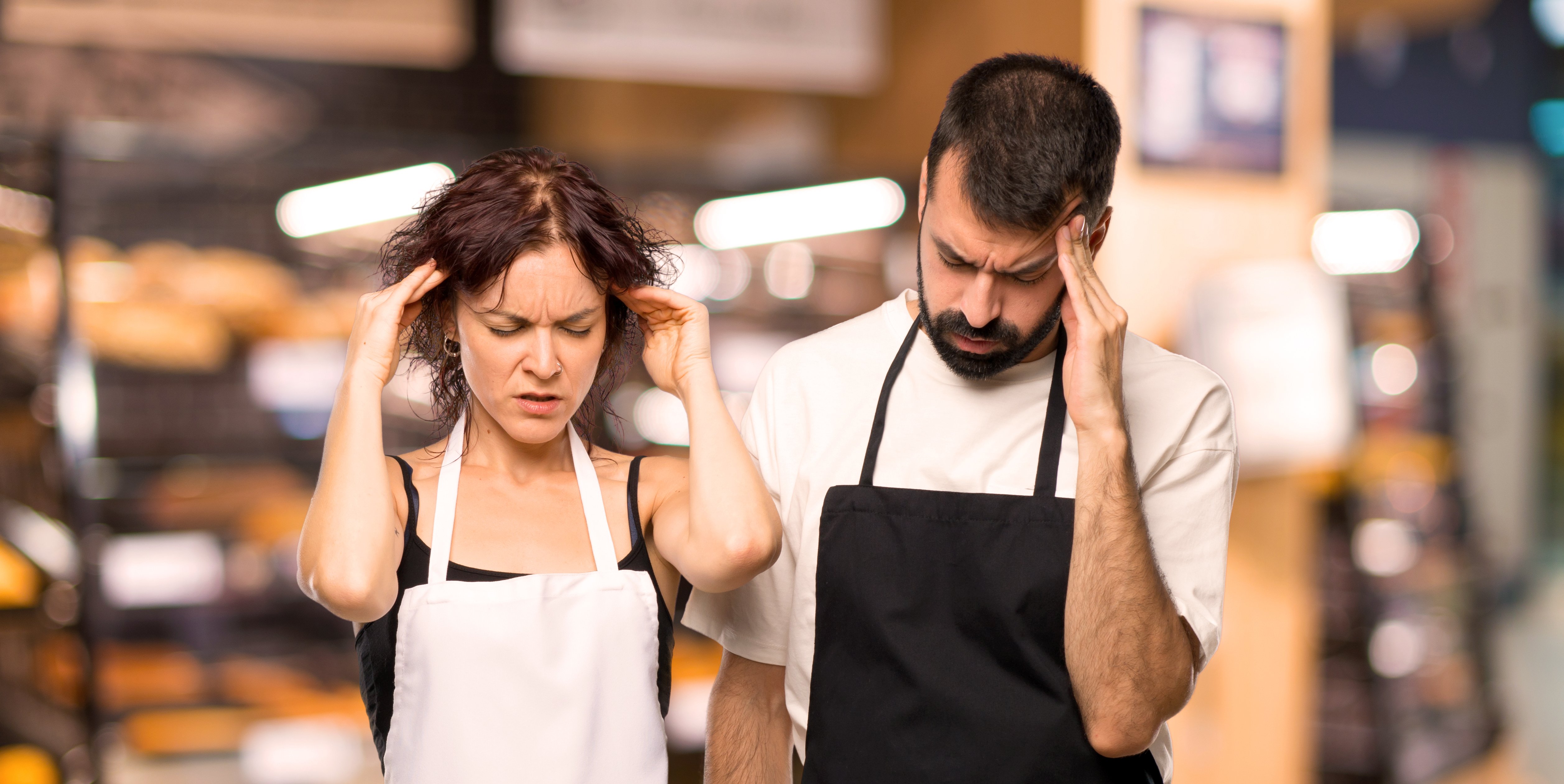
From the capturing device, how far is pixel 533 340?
131cm

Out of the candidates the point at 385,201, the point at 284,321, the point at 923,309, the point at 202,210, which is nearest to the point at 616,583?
the point at 923,309

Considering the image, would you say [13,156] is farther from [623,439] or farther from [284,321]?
[623,439]

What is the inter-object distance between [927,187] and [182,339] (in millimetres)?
3077

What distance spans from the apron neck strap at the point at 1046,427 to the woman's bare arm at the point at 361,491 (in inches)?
22.8

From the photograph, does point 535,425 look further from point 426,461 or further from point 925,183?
point 925,183

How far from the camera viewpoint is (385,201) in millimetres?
3602

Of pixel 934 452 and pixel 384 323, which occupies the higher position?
pixel 384 323

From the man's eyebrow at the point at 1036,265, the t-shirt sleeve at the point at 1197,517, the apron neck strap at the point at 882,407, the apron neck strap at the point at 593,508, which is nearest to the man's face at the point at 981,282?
the man's eyebrow at the point at 1036,265

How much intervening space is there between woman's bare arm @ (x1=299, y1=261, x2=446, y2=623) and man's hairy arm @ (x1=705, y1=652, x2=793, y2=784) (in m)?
0.49

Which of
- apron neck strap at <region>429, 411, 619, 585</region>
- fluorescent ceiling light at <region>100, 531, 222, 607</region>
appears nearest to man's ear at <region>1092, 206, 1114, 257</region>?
apron neck strap at <region>429, 411, 619, 585</region>

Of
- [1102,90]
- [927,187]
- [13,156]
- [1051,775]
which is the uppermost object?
[13,156]

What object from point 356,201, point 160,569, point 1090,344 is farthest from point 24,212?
point 1090,344

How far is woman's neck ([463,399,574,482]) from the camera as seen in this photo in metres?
1.44

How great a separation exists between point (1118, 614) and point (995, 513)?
0.20 m
